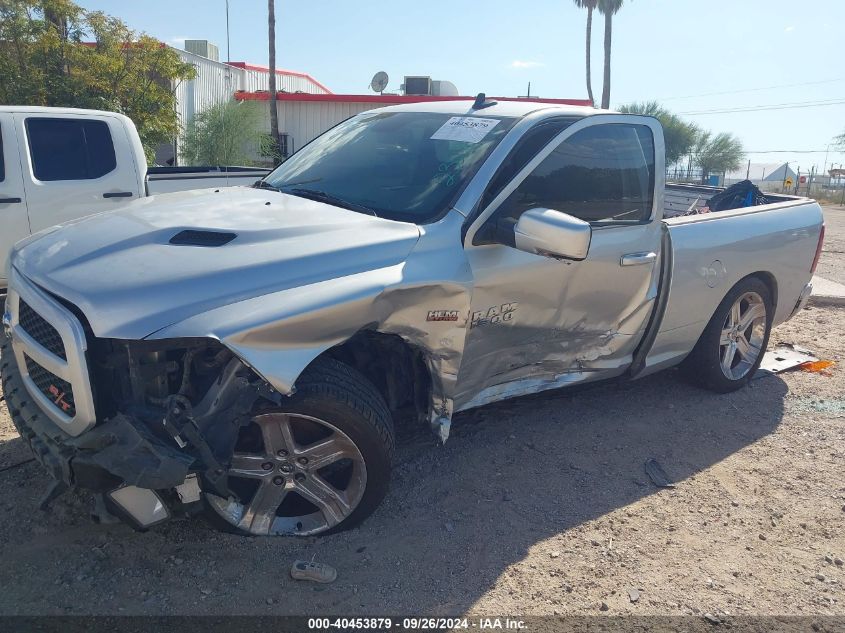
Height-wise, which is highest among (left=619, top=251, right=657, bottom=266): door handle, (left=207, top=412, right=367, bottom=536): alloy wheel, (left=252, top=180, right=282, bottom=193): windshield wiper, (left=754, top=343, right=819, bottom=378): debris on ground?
(left=252, top=180, right=282, bottom=193): windshield wiper

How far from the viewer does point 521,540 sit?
3.38m

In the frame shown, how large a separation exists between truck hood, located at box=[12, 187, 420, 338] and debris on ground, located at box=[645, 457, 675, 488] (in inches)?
78.8

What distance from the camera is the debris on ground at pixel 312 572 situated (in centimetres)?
296

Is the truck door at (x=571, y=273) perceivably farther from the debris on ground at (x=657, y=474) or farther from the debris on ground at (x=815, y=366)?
the debris on ground at (x=815, y=366)

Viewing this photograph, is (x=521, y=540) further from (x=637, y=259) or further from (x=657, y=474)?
(x=637, y=259)

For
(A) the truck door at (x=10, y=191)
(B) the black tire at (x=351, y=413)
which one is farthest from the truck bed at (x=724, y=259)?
(A) the truck door at (x=10, y=191)

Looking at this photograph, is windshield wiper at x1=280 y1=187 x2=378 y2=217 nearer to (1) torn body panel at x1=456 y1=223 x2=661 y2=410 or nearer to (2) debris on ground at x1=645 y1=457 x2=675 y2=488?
(1) torn body panel at x1=456 y1=223 x2=661 y2=410

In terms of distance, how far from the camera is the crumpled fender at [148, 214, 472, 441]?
264cm

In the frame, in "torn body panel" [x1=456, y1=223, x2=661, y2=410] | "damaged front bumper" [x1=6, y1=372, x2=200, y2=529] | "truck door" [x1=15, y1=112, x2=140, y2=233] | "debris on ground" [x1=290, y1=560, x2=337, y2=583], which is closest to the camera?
"damaged front bumper" [x1=6, y1=372, x2=200, y2=529]

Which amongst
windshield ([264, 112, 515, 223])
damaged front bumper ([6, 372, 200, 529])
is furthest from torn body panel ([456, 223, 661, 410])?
damaged front bumper ([6, 372, 200, 529])

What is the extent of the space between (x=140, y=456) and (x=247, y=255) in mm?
857

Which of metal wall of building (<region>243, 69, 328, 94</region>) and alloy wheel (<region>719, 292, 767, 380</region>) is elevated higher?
metal wall of building (<region>243, 69, 328, 94</region>)

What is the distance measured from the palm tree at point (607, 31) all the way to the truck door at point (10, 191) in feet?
98.1

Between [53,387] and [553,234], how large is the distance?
2137 mm
